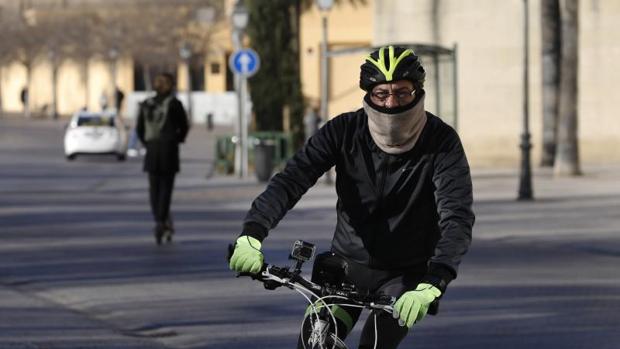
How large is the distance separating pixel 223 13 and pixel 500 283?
82.1 meters

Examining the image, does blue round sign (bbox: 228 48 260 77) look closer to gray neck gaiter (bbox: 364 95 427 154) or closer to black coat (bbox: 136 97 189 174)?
black coat (bbox: 136 97 189 174)

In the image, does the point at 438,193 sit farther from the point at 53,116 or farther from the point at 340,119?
the point at 53,116

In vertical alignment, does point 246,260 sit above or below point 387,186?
below

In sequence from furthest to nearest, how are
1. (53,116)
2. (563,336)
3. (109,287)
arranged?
(53,116) < (109,287) < (563,336)

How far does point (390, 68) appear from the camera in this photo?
5957 mm

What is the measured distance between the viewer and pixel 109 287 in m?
14.8

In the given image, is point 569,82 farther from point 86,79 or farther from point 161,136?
point 86,79

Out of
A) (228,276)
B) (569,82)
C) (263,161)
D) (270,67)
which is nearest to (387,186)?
(228,276)

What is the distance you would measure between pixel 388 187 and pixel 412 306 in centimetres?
78

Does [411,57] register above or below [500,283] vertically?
above

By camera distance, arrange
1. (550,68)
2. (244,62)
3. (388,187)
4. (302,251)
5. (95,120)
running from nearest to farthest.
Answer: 1. (302,251)
2. (388,187)
3. (550,68)
4. (244,62)
5. (95,120)

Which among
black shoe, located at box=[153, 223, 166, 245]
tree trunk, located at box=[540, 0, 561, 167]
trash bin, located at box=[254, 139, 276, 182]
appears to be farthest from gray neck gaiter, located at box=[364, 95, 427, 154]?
tree trunk, located at box=[540, 0, 561, 167]

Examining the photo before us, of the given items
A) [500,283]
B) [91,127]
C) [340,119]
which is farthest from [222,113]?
[340,119]

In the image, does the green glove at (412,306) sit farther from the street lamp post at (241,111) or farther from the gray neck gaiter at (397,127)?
Answer: the street lamp post at (241,111)
